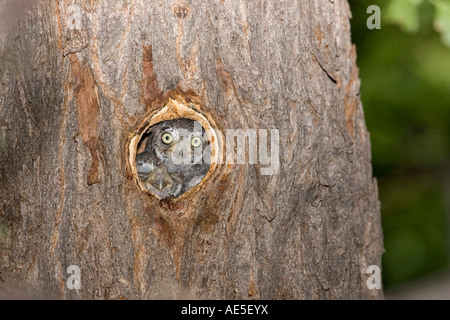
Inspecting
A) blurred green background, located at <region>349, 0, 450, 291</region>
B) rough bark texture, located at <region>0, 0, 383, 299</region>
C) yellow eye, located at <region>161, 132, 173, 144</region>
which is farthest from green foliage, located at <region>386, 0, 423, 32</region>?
yellow eye, located at <region>161, 132, 173, 144</region>

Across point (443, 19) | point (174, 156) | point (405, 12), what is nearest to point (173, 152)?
point (174, 156)

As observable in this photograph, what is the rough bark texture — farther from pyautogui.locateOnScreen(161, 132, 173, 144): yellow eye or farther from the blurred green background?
the blurred green background

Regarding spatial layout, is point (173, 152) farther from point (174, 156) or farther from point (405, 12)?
point (405, 12)

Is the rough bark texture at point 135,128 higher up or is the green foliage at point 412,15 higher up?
the green foliage at point 412,15

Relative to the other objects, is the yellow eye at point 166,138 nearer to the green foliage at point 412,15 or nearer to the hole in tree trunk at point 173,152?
the hole in tree trunk at point 173,152

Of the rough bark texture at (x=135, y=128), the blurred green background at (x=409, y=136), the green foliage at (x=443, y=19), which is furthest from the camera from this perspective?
the blurred green background at (x=409, y=136)

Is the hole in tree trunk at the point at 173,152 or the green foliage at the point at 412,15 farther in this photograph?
the green foliage at the point at 412,15

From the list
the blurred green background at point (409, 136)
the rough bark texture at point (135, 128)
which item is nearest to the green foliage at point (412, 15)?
the rough bark texture at point (135, 128)

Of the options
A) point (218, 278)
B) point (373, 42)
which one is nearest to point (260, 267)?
point (218, 278)
